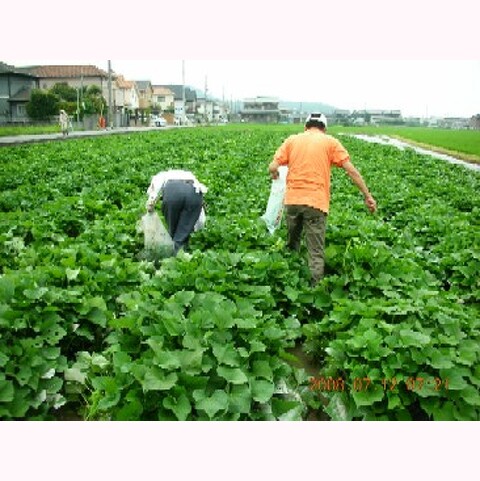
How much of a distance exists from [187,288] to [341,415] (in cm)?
164

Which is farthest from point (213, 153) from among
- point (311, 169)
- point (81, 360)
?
point (81, 360)

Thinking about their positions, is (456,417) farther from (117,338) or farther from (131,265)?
(131,265)

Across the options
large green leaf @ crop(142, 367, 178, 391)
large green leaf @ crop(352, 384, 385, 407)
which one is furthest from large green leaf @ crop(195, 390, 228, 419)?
large green leaf @ crop(352, 384, 385, 407)

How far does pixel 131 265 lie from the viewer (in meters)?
4.97

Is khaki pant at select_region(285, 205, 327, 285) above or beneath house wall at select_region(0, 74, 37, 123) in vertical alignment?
beneath

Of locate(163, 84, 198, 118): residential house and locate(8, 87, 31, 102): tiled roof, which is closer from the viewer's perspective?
locate(8, 87, 31, 102): tiled roof

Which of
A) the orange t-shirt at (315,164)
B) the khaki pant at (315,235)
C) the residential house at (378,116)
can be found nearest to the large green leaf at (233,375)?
the khaki pant at (315,235)

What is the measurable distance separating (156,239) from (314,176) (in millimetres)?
1933

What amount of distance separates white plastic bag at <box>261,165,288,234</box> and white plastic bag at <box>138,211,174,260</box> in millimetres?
1323

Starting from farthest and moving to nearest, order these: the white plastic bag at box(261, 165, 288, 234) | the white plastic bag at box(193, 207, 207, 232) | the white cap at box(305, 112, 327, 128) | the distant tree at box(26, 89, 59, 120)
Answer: the distant tree at box(26, 89, 59, 120) → the white plastic bag at box(261, 165, 288, 234) → the white plastic bag at box(193, 207, 207, 232) → the white cap at box(305, 112, 327, 128)

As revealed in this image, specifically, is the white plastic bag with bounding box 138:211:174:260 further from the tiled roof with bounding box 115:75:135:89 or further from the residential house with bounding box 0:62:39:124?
the tiled roof with bounding box 115:75:135:89

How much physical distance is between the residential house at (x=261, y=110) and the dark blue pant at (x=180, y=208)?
9853cm

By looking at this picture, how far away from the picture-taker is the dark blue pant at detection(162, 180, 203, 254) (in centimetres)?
567

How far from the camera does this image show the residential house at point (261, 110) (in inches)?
4053
